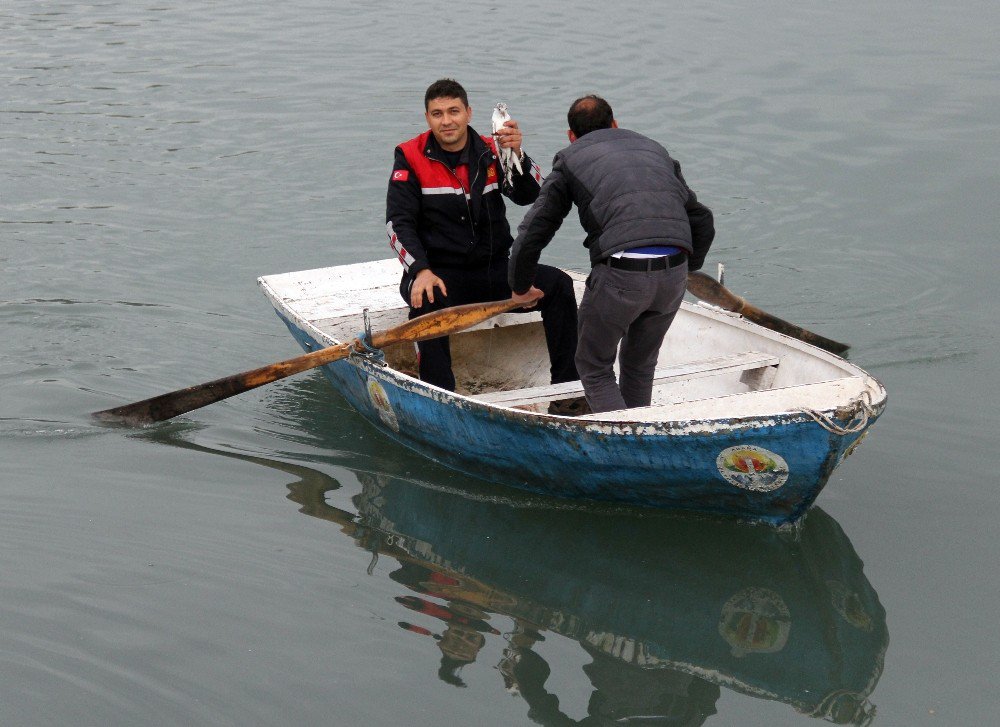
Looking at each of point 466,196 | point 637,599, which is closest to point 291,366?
point 466,196

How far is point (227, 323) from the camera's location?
8328mm

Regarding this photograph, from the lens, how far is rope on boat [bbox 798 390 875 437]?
4.68 metres

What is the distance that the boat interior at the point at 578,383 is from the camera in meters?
5.12

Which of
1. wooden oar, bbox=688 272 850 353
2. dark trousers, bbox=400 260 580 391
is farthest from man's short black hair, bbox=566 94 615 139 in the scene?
wooden oar, bbox=688 272 850 353

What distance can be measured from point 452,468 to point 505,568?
0.98 meters

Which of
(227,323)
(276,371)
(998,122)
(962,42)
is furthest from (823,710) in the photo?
(962,42)

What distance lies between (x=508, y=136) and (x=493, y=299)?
39.9 inches

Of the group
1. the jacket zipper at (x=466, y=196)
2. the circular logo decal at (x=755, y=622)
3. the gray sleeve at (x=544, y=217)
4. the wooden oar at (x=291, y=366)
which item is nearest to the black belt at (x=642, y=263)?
the gray sleeve at (x=544, y=217)

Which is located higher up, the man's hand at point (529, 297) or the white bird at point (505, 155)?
the white bird at point (505, 155)

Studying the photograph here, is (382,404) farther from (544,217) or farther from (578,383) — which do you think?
(544,217)

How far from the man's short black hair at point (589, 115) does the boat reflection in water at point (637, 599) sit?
1.84 m

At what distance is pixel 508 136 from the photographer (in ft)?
19.4

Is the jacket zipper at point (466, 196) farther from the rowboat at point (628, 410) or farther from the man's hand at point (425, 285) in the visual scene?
the rowboat at point (628, 410)

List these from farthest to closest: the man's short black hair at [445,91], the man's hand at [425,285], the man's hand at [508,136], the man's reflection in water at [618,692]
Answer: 1. the man's hand at [425,285]
2. the man's short black hair at [445,91]
3. the man's hand at [508,136]
4. the man's reflection in water at [618,692]
